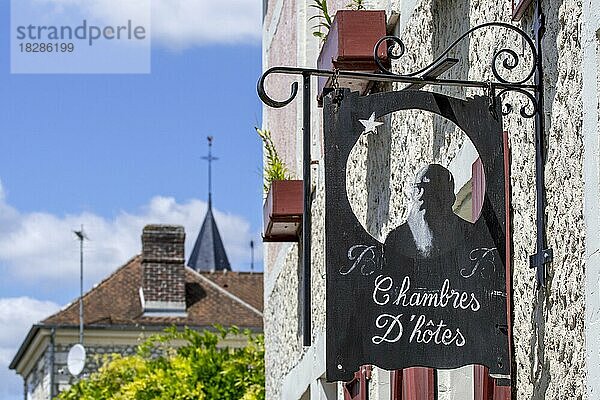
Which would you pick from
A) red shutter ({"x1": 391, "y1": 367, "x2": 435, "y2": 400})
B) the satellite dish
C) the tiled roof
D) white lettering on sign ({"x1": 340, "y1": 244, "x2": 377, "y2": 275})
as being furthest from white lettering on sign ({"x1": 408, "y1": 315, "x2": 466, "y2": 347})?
the tiled roof

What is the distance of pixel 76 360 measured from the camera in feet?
93.8

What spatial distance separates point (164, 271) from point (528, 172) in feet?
99.2

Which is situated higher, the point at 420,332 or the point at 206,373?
the point at 420,332

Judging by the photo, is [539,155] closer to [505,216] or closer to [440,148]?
[505,216]

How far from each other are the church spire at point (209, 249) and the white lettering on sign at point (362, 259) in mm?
49949

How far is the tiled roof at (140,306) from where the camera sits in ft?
108

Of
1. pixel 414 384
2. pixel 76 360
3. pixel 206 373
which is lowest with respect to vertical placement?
pixel 76 360

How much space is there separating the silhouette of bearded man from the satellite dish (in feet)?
82.7

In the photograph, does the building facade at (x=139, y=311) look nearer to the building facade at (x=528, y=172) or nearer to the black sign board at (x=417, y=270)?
the building facade at (x=528, y=172)

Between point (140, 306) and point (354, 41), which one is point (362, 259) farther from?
point (140, 306)

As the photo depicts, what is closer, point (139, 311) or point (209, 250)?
point (139, 311)

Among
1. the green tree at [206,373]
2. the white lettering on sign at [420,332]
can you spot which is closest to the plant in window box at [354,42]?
the white lettering on sign at [420,332]

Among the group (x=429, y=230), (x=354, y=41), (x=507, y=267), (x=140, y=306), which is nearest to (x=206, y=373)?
(x=354, y=41)

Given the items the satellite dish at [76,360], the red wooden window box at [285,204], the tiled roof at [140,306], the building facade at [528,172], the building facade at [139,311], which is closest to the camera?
the building facade at [528,172]
